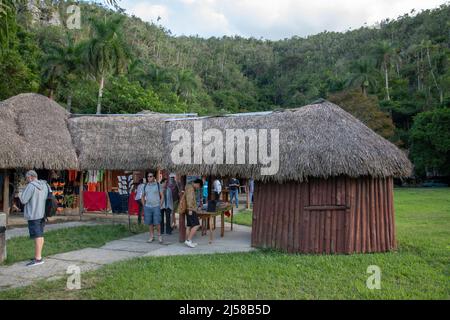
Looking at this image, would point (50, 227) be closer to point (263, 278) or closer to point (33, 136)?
point (33, 136)

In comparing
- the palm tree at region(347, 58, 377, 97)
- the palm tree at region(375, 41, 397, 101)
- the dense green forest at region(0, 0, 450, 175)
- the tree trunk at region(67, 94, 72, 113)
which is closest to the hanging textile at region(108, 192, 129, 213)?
the dense green forest at region(0, 0, 450, 175)

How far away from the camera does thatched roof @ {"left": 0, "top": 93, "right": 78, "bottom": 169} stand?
43.9 feet

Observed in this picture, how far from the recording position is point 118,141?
16109 mm

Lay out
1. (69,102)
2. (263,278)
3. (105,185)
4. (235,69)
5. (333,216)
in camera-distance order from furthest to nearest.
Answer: (235,69)
(69,102)
(105,185)
(333,216)
(263,278)

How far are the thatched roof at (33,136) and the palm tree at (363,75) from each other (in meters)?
40.4

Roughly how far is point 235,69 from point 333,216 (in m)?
74.9

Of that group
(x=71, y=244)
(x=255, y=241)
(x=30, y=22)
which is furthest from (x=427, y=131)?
(x=30, y=22)

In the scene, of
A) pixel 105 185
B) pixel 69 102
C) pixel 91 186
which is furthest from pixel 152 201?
pixel 69 102

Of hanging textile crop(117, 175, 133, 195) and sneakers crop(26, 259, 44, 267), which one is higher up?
hanging textile crop(117, 175, 133, 195)

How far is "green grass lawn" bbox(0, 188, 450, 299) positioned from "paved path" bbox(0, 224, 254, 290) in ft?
1.78

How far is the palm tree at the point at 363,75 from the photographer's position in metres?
48.6

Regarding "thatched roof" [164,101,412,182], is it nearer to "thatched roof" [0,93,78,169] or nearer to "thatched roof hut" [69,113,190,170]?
"thatched roof hut" [69,113,190,170]
